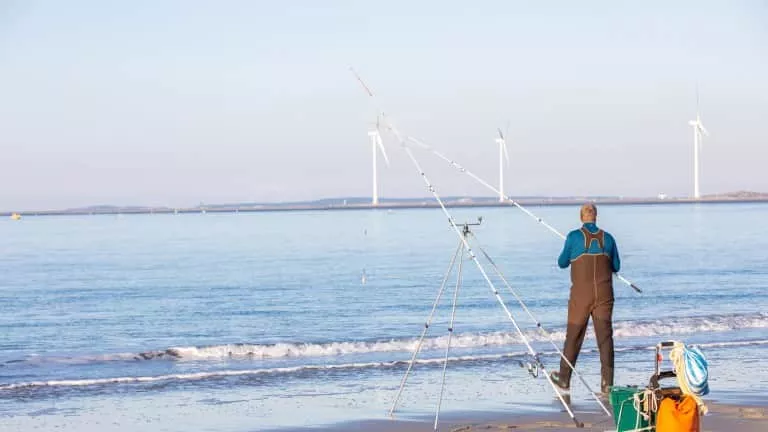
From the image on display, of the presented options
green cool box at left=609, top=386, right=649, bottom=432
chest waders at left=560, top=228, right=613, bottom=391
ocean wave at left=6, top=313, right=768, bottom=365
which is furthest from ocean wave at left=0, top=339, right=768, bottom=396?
green cool box at left=609, top=386, right=649, bottom=432

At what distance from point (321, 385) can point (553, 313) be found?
11556mm

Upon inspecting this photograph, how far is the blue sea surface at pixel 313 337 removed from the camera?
12523 millimetres

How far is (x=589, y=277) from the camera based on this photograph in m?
10.5

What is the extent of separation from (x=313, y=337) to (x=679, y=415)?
13.4 metres

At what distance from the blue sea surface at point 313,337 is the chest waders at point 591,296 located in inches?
28.1

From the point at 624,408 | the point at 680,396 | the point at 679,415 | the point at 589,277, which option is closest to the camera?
the point at 679,415

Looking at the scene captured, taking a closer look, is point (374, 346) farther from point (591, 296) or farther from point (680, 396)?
point (680, 396)

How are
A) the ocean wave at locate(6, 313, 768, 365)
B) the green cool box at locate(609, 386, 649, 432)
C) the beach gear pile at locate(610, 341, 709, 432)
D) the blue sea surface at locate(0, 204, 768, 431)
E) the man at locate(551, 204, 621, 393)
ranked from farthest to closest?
the ocean wave at locate(6, 313, 768, 365)
the blue sea surface at locate(0, 204, 768, 431)
the man at locate(551, 204, 621, 393)
the green cool box at locate(609, 386, 649, 432)
the beach gear pile at locate(610, 341, 709, 432)

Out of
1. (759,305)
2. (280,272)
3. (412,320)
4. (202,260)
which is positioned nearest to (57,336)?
(412,320)

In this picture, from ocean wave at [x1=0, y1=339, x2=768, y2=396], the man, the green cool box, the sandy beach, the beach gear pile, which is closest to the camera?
the beach gear pile

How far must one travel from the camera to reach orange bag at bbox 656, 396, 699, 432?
7805 millimetres

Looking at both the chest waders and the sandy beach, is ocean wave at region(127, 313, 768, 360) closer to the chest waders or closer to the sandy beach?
the sandy beach

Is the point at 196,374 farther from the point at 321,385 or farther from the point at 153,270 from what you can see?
the point at 153,270

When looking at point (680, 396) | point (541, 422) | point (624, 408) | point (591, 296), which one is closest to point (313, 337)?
point (541, 422)
